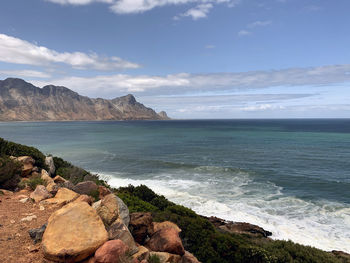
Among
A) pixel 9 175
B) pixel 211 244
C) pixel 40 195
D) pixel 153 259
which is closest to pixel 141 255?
pixel 153 259

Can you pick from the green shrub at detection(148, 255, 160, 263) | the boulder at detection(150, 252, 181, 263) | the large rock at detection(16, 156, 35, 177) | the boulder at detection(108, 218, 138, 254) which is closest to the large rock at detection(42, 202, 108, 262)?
the boulder at detection(108, 218, 138, 254)

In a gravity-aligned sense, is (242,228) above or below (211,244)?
below

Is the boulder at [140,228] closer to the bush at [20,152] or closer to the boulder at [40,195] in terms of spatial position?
the boulder at [40,195]

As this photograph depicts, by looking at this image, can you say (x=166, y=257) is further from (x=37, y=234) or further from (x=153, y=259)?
(x=37, y=234)

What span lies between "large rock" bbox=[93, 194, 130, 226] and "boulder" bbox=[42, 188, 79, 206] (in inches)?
105

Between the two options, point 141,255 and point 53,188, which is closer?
point 141,255

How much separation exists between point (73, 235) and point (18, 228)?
2988 millimetres

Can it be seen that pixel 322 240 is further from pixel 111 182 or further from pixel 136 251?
pixel 111 182

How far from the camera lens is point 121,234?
7.13 m

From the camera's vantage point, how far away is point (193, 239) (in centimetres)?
1080

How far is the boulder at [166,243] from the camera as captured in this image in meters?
7.94

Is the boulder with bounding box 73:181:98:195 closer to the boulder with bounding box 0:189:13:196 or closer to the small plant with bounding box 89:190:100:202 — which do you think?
the small plant with bounding box 89:190:100:202

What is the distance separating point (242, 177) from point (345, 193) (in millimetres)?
12260

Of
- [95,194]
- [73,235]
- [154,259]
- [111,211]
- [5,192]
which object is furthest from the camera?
[5,192]
